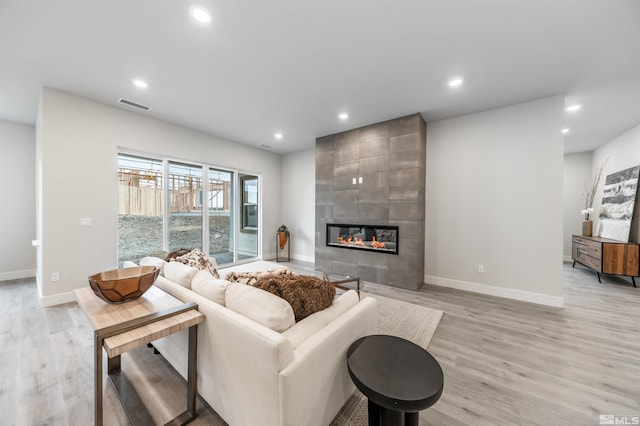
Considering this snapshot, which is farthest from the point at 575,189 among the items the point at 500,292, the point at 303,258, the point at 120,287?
the point at 120,287

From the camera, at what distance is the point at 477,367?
1976mm

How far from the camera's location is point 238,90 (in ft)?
10.3

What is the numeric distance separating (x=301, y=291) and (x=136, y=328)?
3.00ft

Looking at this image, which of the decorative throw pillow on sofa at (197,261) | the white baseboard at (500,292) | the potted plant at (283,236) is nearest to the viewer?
the decorative throw pillow on sofa at (197,261)

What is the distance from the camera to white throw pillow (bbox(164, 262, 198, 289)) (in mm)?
1858

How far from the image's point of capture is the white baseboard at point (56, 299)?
3.07 m

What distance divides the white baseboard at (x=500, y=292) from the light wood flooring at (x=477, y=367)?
128 millimetres

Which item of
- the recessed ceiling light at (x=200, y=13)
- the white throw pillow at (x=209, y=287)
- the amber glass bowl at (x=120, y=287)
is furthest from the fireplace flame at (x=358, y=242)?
the recessed ceiling light at (x=200, y=13)

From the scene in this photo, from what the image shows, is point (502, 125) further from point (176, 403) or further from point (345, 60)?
point (176, 403)

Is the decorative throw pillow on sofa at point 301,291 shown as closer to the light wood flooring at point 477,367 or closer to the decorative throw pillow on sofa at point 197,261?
the light wood flooring at point 477,367

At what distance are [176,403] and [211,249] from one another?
376 cm

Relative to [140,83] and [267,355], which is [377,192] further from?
[140,83]

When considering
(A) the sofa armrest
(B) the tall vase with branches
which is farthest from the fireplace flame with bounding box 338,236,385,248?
(B) the tall vase with branches

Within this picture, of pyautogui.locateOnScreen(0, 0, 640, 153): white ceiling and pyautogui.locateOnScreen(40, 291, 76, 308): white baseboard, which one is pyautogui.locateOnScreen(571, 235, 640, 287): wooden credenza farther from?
pyautogui.locateOnScreen(40, 291, 76, 308): white baseboard
